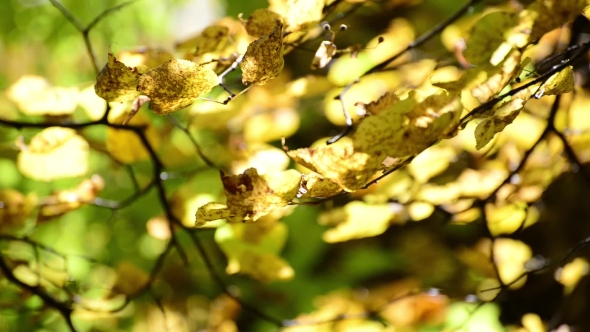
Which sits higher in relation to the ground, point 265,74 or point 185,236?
point 265,74

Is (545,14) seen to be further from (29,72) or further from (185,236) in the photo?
(29,72)

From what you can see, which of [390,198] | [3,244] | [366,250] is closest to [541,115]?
[390,198]

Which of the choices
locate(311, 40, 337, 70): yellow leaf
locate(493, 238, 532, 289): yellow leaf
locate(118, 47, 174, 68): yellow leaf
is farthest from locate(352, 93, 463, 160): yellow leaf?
locate(493, 238, 532, 289): yellow leaf

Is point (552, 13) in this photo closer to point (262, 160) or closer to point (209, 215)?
point (209, 215)

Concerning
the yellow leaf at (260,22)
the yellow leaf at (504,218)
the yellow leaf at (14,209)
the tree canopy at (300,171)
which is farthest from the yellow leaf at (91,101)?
the yellow leaf at (504,218)

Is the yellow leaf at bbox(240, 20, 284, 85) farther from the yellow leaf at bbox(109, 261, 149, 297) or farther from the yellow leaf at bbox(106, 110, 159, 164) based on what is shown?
the yellow leaf at bbox(109, 261, 149, 297)

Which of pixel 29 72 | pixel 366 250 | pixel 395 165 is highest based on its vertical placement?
pixel 395 165
